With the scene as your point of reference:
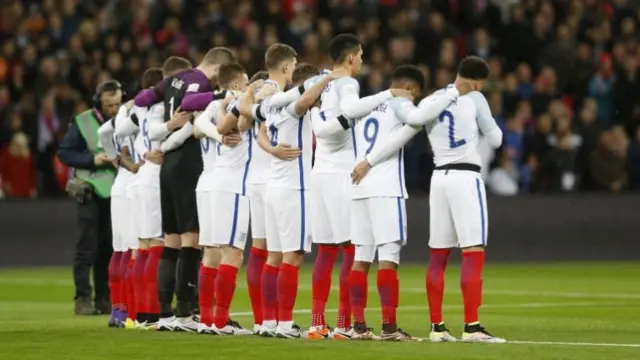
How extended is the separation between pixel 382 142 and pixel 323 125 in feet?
1.73

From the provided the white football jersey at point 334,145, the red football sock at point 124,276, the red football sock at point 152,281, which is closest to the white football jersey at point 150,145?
the red football sock at point 152,281

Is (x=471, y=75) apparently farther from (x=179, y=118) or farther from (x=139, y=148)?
(x=139, y=148)

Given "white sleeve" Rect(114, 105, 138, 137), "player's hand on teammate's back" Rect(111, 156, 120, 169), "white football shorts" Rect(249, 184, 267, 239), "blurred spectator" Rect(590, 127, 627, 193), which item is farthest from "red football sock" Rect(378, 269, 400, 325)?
"blurred spectator" Rect(590, 127, 627, 193)

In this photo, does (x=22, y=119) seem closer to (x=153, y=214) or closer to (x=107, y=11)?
(x=107, y=11)

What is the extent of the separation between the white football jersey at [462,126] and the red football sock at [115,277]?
453cm

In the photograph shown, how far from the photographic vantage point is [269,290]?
14461 millimetres

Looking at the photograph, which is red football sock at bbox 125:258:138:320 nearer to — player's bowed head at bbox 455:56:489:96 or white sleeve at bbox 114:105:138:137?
white sleeve at bbox 114:105:138:137

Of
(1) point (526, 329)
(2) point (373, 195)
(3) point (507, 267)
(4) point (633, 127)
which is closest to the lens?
(2) point (373, 195)

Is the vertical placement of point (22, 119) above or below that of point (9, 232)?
above

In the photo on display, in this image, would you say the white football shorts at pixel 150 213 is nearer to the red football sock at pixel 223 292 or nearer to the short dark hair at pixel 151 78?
the red football sock at pixel 223 292

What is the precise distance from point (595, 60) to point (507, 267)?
6.26 meters

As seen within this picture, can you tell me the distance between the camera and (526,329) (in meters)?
15.3

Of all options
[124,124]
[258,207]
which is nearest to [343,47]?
[258,207]

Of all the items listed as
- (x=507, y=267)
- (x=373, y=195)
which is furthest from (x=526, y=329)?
(x=507, y=267)
